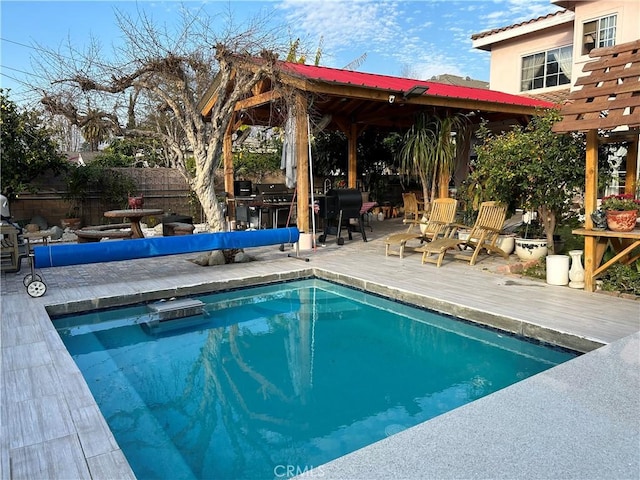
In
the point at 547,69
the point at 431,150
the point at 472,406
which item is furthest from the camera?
the point at 547,69

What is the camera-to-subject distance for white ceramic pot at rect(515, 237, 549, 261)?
691cm

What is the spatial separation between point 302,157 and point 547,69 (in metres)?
11.6

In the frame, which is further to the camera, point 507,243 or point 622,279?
point 507,243

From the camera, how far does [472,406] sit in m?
2.81

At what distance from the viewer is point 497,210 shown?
7.36 metres

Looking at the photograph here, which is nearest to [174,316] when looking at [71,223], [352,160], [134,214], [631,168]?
[134,214]

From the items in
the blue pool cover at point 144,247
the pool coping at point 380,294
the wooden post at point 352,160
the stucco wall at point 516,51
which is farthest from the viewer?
the stucco wall at point 516,51

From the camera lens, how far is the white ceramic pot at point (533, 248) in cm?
691

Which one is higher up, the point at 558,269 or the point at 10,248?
the point at 10,248

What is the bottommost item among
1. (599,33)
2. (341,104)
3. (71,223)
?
(71,223)

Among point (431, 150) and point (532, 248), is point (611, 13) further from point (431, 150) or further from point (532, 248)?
point (532, 248)

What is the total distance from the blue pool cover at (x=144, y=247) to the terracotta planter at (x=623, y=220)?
4.50 m

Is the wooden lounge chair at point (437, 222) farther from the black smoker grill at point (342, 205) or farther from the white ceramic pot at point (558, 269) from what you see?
the white ceramic pot at point (558, 269)

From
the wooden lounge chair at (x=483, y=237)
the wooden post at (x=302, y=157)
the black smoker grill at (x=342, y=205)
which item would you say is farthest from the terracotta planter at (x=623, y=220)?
the wooden post at (x=302, y=157)
